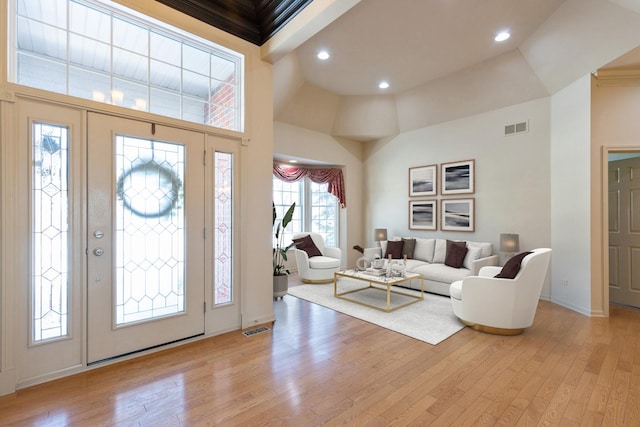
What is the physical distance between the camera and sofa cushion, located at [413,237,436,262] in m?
5.78

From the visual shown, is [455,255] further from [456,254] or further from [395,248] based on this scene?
[395,248]

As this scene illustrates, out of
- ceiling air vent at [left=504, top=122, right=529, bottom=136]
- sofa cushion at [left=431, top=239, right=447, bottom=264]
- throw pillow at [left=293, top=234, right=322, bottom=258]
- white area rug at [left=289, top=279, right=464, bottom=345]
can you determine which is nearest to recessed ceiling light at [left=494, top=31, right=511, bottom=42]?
ceiling air vent at [left=504, top=122, right=529, bottom=136]

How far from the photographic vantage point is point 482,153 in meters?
5.48

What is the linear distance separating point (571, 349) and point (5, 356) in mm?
4928

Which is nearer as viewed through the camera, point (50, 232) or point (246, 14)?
point (50, 232)

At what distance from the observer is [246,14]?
3.37 m

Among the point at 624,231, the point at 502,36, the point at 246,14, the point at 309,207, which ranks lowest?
the point at 624,231

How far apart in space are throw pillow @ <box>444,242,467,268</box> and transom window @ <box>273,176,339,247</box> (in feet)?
9.27

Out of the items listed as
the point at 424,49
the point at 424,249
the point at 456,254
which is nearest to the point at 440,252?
the point at 424,249

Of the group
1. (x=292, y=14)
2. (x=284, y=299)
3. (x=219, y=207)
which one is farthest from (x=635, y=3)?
(x=284, y=299)

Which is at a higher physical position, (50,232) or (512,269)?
(50,232)

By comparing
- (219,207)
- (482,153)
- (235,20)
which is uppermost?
(235,20)

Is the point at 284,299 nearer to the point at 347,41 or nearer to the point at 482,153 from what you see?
the point at 347,41

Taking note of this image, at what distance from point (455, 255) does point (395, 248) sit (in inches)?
46.3
